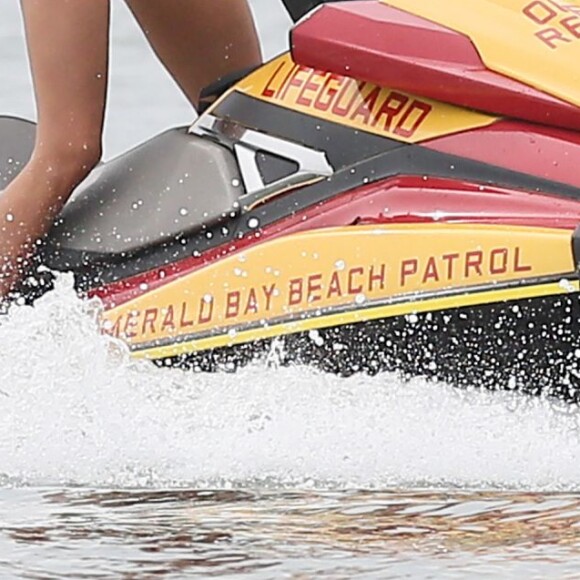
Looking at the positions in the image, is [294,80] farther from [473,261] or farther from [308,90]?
[473,261]

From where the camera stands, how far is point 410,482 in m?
2.10

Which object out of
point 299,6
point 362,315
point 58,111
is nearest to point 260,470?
point 362,315

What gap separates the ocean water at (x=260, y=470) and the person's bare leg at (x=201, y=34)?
0.39 m

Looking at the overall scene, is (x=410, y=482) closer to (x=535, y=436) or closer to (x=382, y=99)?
(x=535, y=436)

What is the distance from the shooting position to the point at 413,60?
2.32m

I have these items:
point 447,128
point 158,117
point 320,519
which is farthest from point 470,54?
point 158,117

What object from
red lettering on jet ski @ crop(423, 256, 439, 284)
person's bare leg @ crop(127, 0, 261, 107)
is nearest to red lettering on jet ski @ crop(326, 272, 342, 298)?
red lettering on jet ski @ crop(423, 256, 439, 284)

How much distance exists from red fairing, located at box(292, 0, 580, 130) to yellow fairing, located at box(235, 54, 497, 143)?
0.08 ft

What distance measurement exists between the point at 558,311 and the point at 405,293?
17cm

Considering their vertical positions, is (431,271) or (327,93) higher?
(327,93)

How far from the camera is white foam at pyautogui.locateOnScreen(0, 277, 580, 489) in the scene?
2.15m

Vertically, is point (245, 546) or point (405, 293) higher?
point (405, 293)

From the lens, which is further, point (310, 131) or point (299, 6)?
point (299, 6)

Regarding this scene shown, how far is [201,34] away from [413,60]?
46 centimetres
